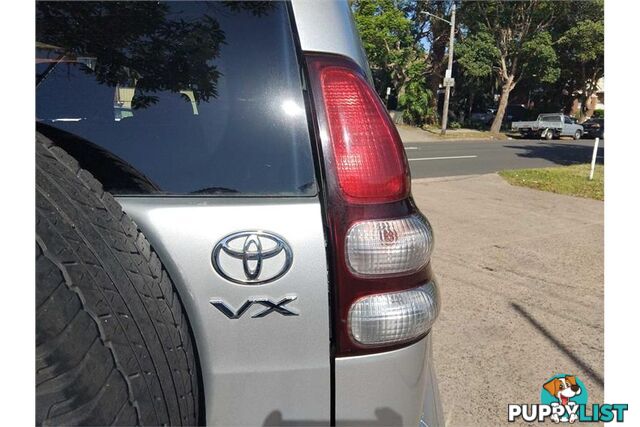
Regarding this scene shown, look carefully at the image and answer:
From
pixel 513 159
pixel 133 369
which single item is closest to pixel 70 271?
pixel 133 369

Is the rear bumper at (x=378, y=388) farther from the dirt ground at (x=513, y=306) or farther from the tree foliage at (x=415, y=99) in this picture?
the tree foliage at (x=415, y=99)

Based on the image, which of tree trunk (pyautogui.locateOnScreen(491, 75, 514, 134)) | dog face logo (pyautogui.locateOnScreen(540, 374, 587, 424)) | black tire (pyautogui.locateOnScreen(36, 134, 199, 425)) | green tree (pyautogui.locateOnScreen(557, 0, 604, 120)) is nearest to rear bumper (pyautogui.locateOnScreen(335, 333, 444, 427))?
black tire (pyautogui.locateOnScreen(36, 134, 199, 425))

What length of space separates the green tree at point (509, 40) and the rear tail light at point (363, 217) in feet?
88.0

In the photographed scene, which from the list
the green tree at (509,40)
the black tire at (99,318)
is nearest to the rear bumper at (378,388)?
the black tire at (99,318)

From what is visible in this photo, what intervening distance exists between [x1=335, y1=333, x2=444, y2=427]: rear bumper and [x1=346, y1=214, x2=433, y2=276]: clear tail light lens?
0.73 ft

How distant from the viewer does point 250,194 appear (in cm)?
119

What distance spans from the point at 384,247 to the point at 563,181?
10313 millimetres

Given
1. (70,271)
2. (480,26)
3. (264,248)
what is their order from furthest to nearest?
(480,26) < (264,248) < (70,271)

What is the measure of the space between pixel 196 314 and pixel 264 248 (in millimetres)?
243

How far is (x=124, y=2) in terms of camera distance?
122 centimetres

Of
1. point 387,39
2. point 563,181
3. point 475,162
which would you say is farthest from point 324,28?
point 387,39

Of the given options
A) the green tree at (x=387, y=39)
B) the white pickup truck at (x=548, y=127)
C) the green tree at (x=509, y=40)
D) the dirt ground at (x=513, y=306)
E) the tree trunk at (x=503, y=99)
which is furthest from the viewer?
the tree trunk at (x=503, y=99)

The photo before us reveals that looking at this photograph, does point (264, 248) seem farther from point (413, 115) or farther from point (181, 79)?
point (413, 115)

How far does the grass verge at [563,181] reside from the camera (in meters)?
9.14
